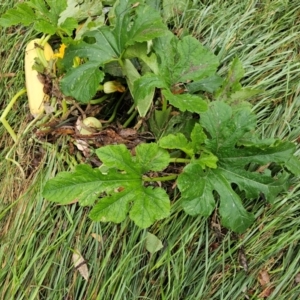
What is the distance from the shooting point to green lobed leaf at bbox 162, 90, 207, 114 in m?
1.71

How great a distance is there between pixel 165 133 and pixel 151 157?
238 millimetres

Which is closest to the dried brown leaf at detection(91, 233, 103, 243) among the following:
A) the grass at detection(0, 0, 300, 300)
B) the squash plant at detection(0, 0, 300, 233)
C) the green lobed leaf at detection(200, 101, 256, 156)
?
the grass at detection(0, 0, 300, 300)

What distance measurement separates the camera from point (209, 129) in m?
1.77

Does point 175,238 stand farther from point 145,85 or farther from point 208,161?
point 145,85

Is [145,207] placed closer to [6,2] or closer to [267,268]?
[267,268]

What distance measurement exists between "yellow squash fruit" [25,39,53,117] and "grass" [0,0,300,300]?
0.13m

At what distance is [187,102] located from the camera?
1730 millimetres

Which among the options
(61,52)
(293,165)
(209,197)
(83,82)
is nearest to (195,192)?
(209,197)

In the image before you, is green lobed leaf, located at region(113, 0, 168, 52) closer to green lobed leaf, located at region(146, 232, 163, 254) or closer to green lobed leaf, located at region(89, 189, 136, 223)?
green lobed leaf, located at region(89, 189, 136, 223)

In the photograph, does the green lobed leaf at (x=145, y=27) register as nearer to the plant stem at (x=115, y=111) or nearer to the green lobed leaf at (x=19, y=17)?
the plant stem at (x=115, y=111)

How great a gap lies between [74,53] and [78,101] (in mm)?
203

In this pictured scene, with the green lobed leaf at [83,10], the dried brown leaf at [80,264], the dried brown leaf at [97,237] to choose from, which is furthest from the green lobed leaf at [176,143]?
the green lobed leaf at [83,10]

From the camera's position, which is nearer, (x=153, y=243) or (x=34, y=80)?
(x=153, y=243)

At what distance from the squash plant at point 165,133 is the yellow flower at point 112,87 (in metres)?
0.04
